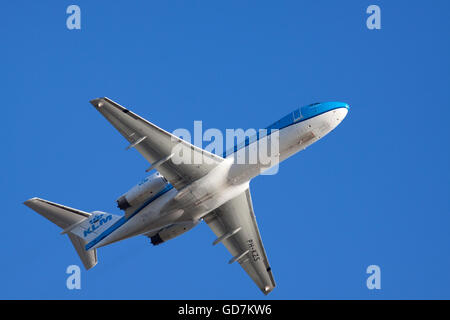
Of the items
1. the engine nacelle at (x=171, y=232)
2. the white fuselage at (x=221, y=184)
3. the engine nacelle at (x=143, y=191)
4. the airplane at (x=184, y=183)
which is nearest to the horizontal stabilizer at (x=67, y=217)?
the airplane at (x=184, y=183)

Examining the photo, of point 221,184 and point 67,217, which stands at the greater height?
point 221,184

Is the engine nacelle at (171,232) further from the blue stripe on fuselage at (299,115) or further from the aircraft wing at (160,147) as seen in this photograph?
the blue stripe on fuselage at (299,115)

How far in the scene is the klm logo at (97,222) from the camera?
46.7 meters

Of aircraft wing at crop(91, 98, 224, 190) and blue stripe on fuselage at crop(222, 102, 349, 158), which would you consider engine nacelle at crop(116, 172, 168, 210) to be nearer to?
aircraft wing at crop(91, 98, 224, 190)

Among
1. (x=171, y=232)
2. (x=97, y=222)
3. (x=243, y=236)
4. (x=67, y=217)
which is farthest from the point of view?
(x=243, y=236)

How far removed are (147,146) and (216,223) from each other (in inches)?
350

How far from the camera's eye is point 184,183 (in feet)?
139

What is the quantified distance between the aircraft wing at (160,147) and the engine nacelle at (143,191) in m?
1.07

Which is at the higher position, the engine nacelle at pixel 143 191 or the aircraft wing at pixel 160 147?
the aircraft wing at pixel 160 147

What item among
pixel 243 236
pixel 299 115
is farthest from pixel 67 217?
pixel 299 115

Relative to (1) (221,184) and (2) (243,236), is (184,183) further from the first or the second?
(2) (243,236)

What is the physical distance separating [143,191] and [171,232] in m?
3.92

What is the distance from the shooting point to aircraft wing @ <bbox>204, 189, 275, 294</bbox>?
46.1 meters
